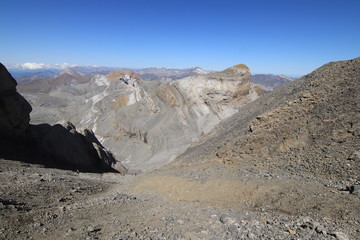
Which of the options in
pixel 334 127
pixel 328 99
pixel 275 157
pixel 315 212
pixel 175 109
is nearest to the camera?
pixel 315 212

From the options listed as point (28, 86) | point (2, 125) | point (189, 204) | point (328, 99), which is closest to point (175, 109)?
point (2, 125)

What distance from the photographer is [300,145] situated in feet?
32.9

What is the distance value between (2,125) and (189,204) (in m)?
15.0

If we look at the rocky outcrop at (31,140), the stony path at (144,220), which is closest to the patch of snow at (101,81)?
the rocky outcrop at (31,140)

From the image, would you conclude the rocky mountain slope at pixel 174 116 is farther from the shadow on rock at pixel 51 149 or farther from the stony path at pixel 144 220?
the stony path at pixel 144 220

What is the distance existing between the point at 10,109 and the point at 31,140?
271 centimetres

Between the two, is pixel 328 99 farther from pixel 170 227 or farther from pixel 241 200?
pixel 170 227

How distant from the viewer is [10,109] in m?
17.3

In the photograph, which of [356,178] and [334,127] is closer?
[356,178]

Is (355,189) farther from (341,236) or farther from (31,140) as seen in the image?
(31,140)

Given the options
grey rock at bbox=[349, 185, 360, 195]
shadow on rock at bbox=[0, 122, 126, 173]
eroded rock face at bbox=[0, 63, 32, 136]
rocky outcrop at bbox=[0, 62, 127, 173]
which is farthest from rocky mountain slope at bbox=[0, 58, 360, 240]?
eroded rock face at bbox=[0, 63, 32, 136]

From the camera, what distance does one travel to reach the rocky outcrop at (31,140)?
55.3 feet

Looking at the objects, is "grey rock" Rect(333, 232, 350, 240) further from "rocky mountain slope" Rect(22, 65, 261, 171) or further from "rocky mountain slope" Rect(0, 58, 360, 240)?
"rocky mountain slope" Rect(22, 65, 261, 171)

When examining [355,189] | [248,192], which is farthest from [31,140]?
[355,189]
